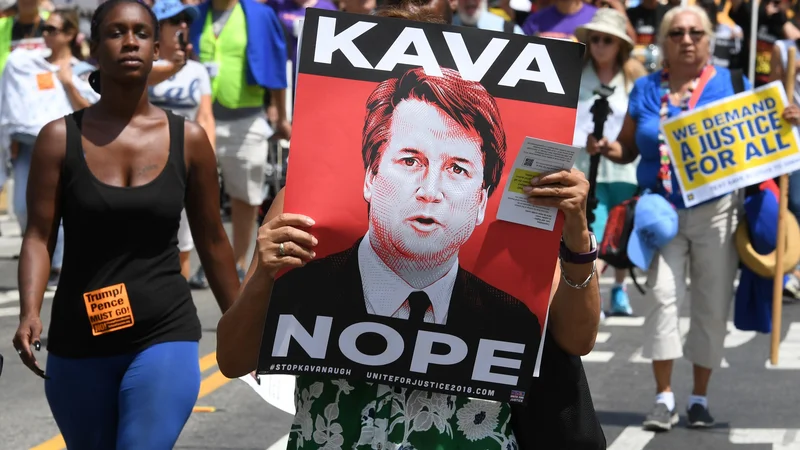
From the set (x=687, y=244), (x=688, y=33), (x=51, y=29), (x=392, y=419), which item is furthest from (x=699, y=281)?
(x=51, y=29)

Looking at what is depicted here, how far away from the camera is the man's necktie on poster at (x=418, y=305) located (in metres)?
3.02

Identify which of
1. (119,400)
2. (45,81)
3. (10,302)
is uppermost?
(119,400)

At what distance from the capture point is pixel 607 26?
9297 millimetres

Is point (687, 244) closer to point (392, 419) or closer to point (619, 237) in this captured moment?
point (619, 237)

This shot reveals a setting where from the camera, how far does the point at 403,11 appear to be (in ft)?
10.6

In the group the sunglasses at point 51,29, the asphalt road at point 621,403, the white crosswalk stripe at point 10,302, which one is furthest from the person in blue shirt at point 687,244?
the sunglasses at point 51,29

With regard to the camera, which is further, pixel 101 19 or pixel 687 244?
pixel 687 244

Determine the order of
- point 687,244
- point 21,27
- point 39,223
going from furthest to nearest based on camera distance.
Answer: point 21,27, point 687,244, point 39,223

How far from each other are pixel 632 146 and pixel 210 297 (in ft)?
13.6

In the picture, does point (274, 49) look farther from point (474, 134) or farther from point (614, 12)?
point (474, 134)

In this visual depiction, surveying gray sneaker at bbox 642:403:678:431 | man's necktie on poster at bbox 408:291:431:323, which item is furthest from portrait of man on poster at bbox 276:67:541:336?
gray sneaker at bbox 642:403:678:431

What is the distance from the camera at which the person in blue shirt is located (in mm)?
7246

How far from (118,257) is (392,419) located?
5.02 ft

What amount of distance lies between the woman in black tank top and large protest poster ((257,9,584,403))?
4.47 ft
